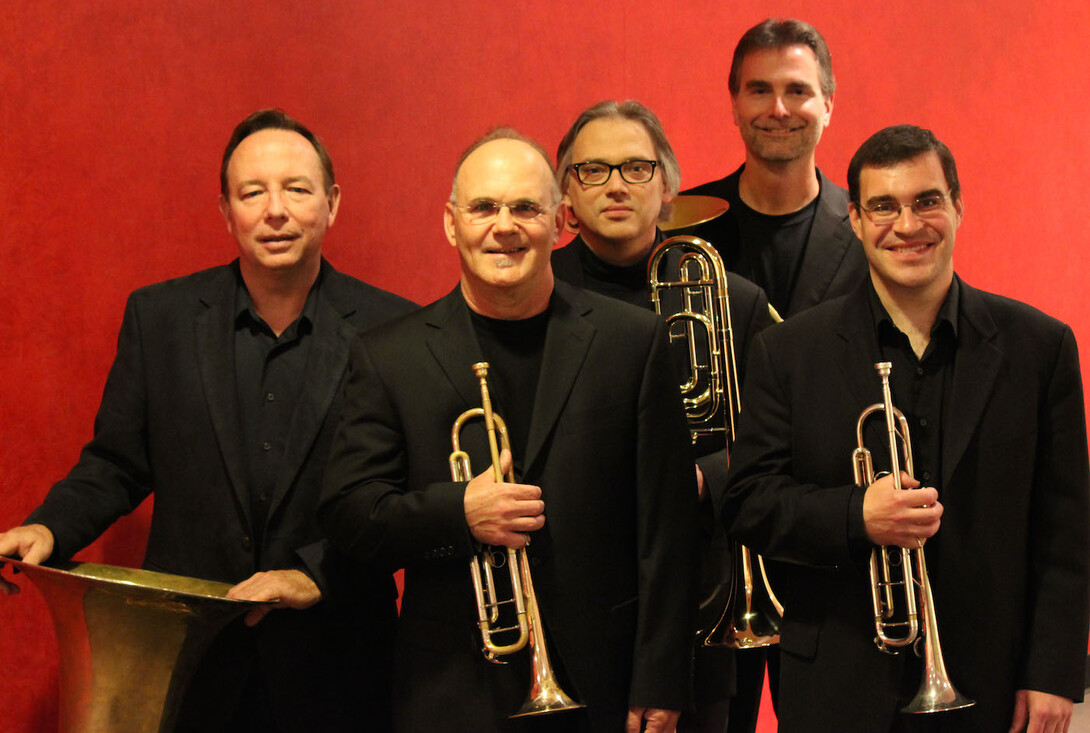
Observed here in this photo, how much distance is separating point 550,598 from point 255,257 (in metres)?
1.04

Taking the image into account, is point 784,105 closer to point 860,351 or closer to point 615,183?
point 615,183

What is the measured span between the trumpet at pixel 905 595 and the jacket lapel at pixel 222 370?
130cm

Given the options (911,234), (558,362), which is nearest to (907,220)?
(911,234)

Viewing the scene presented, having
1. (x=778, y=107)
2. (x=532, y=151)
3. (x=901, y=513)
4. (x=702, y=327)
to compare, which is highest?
(x=778, y=107)

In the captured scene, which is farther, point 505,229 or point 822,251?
point 822,251

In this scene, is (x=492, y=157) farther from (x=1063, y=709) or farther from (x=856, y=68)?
(x=856, y=68)

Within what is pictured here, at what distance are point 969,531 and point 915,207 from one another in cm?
65

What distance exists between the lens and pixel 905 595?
2.16 meters

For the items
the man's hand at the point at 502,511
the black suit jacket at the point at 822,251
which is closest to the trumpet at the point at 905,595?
the man's hand at the point at 502,511

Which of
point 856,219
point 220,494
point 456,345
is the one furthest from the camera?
point 220,494

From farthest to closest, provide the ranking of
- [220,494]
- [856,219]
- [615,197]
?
[615,197], [220,494], [856,219]

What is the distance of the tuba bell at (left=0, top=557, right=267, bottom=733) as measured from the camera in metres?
2.13

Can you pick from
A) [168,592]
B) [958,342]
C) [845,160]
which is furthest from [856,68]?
[168,592]

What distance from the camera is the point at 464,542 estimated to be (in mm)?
2016
